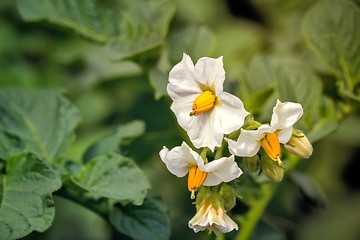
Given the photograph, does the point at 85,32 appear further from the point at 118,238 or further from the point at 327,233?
the point at 327,233

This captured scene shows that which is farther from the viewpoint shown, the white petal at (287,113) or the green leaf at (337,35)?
the green leaf at (337,35)

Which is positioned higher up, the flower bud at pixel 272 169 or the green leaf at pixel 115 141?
the flower bud at pixel 272 169

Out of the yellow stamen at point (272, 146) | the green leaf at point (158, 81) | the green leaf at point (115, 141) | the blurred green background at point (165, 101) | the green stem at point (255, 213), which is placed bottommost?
the blurred green background at point (165, 101)

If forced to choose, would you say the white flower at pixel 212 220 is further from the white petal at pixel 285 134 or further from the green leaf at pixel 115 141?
the green leaf at pixel 115 141

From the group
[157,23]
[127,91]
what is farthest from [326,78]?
[127,91]

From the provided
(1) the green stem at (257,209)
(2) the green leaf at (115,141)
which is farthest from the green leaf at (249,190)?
(2) the green leaf at (115,141)

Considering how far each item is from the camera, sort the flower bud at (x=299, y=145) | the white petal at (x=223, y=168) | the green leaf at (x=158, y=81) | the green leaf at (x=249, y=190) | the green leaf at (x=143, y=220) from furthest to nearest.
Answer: the green leaf at (x=249, y=190)
the green leaf at (x=158, y=81)
the green leaf at (x=143, y=220)
the flower bud at (x=299, y=145)
the white petal at (x=223, y=168)

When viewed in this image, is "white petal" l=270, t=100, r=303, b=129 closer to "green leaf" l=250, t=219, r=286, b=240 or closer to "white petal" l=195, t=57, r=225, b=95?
"white petal" l=195, t=57, r=225, b=95

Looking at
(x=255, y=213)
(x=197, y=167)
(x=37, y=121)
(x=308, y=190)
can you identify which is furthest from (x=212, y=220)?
(x=37, y=121)
